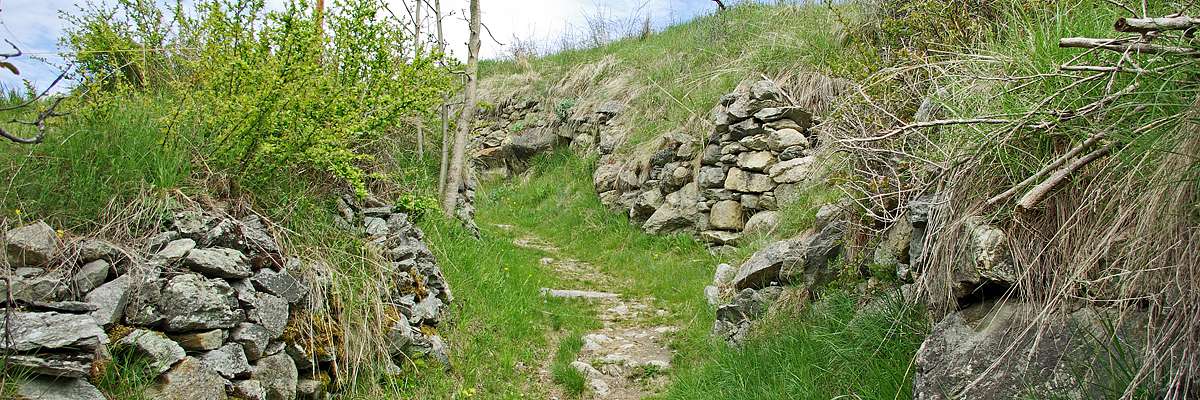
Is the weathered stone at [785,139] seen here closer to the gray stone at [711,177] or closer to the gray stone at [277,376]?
the gray stone at [711,177]

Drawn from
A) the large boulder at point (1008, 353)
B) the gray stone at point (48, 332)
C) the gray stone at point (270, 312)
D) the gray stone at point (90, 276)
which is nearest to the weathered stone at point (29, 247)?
the gray stone at point (90, 276)

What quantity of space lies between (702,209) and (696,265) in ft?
3.02

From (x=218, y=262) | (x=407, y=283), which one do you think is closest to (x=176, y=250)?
(x=218, y=262)

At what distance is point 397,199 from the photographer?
20.1ft

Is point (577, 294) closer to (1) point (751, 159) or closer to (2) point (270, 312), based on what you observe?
(1) point (751, 159)

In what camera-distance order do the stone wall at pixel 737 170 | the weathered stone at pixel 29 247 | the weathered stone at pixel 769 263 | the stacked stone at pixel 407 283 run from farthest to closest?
1. the stone wall at pixel 737 170
2. the weathered stone at pixel 769 263
3. the stacked stone at pixel 407 283
4. the weathered stone at pixel 29 247

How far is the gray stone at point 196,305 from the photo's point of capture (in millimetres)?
3299

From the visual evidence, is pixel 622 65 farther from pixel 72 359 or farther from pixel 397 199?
pixel 72 359

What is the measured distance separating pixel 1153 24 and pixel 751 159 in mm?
6091

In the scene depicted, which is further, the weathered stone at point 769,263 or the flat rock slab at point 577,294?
the flat rock slab at point 577,294

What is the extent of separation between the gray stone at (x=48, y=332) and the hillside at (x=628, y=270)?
0.01 metres

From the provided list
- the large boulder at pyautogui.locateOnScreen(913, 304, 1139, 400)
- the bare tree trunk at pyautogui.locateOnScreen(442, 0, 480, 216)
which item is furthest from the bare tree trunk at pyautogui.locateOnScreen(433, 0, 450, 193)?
the large boulder at pyautogui.locateOnScreen(913, 304, 1139, 400)

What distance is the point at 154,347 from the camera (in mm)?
3133

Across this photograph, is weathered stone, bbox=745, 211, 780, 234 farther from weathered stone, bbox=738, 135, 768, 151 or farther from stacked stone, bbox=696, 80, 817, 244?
weathered stone, bbox=738, 135, 768, 151
